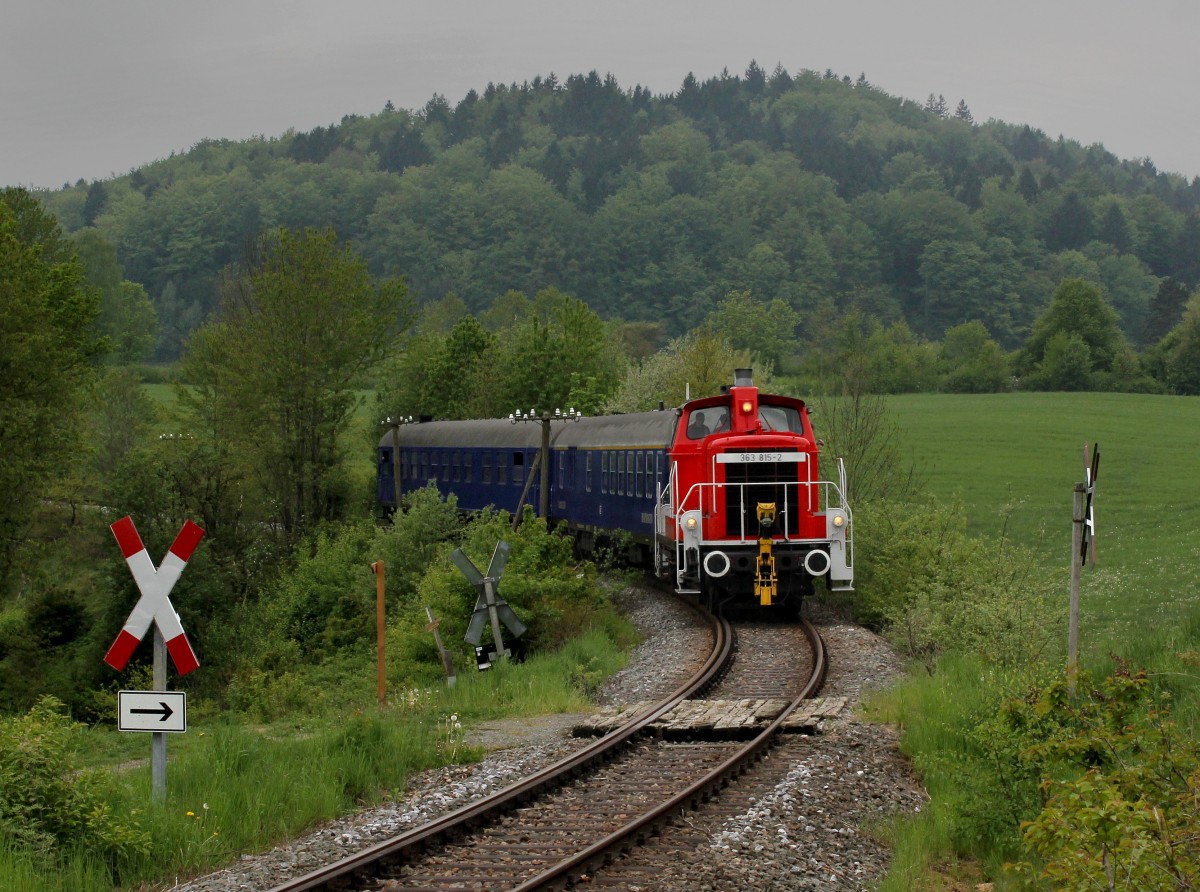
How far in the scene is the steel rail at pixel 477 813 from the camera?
350 inches

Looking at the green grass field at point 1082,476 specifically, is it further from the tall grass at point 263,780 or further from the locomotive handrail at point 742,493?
the tall grass at point 263,780

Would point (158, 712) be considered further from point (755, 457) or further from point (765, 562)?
point (755, 457)

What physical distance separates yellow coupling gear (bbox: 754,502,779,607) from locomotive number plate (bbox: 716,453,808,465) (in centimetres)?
80

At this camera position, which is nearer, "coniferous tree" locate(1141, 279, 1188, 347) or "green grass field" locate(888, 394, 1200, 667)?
"green grass field" locate(888, 394, 1200, 667)

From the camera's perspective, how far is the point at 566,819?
10.8m

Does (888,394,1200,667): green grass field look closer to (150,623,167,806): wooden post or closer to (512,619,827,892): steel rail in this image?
(512,619,827,892): steel rail

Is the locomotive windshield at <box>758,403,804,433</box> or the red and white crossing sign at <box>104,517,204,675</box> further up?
the locomotive windshield at <box>758,403,804,433</box>

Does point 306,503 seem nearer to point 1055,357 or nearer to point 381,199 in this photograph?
point 1055,357

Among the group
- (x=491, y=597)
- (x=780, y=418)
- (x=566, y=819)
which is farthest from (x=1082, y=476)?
(x=566, y=819)

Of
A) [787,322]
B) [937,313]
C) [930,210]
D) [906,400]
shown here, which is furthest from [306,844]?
[930,210]

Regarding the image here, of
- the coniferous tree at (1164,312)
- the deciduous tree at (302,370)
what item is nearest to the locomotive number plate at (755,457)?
the deciduous tree at (302,370)

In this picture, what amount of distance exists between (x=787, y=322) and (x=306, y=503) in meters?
91.2

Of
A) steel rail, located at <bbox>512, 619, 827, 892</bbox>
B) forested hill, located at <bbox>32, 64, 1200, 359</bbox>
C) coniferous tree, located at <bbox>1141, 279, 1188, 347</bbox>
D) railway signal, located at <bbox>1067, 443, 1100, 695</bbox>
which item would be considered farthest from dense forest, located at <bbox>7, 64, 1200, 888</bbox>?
forested hill, located at <bbox>32, 64, 1200, 359</bbox>

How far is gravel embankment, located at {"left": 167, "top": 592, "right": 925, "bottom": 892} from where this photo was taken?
366 inches
